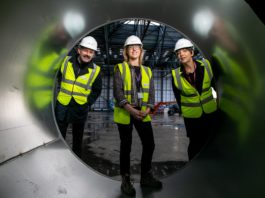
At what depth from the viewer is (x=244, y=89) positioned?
1.12m

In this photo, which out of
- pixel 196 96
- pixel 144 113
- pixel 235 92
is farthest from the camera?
pixel 196 96

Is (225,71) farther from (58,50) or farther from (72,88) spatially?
(72,88)

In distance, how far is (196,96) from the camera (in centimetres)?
196

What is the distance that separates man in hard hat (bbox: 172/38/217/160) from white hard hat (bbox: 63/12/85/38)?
0.87 metres

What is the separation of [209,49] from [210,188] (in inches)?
36.6

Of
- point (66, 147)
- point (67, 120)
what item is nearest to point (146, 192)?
point (66, 147)

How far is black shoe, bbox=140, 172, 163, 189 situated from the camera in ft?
5.20

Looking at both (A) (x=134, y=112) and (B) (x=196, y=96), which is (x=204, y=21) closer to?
(B) (x=196, y=96)

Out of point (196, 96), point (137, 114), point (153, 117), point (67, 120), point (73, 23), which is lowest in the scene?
point (153, 117)

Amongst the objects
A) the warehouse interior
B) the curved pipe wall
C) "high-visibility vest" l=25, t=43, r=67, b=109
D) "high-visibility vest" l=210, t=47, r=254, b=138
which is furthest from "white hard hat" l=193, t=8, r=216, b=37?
"high-visibility vest" l=25, t=43, r=67, b=109

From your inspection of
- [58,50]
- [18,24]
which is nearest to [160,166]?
[58,50]

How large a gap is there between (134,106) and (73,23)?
720mm

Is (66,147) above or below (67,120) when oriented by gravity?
below

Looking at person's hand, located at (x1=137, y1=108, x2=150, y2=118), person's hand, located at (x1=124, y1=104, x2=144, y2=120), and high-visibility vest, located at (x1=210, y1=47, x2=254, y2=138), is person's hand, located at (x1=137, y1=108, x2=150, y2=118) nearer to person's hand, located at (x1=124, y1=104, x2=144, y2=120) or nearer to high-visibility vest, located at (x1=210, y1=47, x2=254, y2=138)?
person's hand, located at (x1=124, y1=104, x2=144, y2=120)
